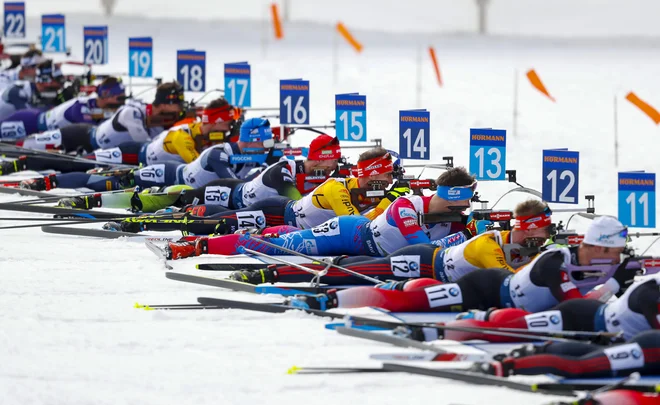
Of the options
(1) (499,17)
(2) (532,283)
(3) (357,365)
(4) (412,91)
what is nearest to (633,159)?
(4) (412,91)

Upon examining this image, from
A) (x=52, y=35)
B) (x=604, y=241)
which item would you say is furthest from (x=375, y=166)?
(x=52, y=35)

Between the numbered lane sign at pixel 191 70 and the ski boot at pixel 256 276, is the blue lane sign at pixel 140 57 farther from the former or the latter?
the ski boot at pixel 256 276

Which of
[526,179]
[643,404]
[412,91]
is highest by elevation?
[412,91]

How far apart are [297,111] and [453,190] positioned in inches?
198

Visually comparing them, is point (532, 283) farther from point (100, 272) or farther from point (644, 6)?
point (644, 6)

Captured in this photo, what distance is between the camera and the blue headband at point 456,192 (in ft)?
31.9

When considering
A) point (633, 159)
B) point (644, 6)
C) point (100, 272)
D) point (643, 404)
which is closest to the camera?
point (643, 404)

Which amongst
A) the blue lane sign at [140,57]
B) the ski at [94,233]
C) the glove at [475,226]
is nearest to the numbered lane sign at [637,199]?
the glove at [475,226]

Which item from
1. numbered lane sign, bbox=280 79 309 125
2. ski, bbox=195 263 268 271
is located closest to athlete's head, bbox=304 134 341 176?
ski, bbox=195 263 268 271

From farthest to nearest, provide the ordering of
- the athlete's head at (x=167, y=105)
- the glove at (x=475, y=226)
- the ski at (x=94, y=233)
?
the athlete's head at (x=167, y=105), the ski at (x=94, y=233), the glove at (x=475, y=226)

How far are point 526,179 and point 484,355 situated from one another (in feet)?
30.4

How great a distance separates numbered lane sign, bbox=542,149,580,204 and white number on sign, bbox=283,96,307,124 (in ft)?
15.9

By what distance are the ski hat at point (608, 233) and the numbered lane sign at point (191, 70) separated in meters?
10.4

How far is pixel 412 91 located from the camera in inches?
944
